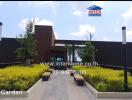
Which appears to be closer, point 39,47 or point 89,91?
point 89,91

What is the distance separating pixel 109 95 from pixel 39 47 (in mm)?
39293

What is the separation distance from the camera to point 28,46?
33.0 m

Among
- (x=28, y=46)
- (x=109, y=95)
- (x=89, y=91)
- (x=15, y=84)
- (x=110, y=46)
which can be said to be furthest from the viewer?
(x=110, y=46)

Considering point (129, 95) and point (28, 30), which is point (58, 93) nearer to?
point (129, 95)

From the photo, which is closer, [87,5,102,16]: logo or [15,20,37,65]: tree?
[87,5,102,16]: logo

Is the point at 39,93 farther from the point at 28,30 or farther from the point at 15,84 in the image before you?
the point at 28,30

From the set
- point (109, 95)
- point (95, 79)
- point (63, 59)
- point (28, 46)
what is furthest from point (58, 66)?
point (109, 95)

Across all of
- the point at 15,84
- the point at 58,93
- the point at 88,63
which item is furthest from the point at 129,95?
the point at 88,63

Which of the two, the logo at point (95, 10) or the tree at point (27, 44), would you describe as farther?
the tree at point (27, 44)

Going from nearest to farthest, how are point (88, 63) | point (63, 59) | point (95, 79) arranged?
point (95, 79) → point (88, 63) → point (63, 59)

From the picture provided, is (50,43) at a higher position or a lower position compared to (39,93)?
higher

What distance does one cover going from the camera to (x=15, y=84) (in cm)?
1573

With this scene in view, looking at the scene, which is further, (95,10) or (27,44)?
(27,44)

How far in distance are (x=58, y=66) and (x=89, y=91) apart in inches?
1153
